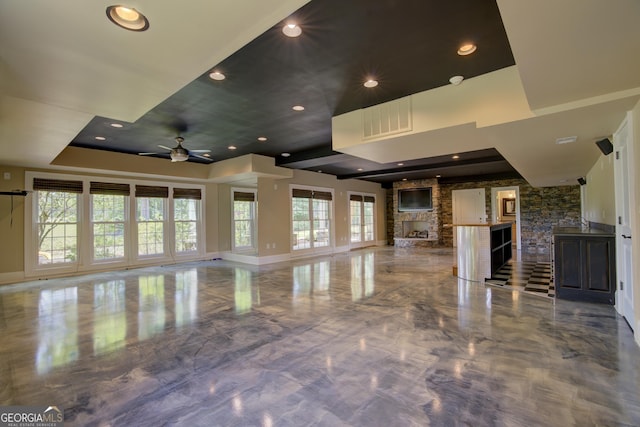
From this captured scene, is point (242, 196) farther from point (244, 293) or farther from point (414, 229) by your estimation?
point (414, 229)

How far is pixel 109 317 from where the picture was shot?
383 cm

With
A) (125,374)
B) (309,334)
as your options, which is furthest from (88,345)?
(309,334)

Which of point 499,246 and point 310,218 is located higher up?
point 310,218

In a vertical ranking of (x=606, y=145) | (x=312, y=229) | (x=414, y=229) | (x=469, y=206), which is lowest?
(x=414, y=229)

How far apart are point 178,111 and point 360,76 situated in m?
2.71

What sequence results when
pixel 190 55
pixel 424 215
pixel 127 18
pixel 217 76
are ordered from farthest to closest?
pixel 424 215 → pixel 217 76 → pixel 190 55 → pixel 127 18

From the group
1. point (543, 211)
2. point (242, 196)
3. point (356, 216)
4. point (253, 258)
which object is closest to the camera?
point (253, 258)

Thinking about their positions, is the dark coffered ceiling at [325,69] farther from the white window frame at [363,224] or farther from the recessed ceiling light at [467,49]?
the white window frame at [363,224]

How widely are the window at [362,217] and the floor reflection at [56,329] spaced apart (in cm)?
844

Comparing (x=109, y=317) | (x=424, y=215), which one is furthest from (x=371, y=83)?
(x=424, y=215)

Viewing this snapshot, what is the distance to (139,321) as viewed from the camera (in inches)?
144

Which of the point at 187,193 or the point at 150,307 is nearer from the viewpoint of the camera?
the point at 150,307

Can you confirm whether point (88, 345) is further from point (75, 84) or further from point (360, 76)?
point (360, 76)

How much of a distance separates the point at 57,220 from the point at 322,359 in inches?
277
